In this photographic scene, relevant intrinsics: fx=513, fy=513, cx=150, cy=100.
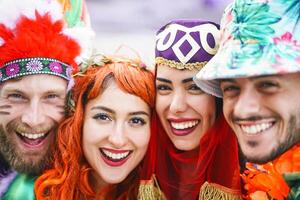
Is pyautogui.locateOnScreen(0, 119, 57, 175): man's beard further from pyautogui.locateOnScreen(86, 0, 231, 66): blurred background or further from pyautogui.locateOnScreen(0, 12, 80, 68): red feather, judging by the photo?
pyautogui.locateOnScreen(86, 0, 231, 66): blurred background

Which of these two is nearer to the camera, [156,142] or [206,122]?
[206,122]

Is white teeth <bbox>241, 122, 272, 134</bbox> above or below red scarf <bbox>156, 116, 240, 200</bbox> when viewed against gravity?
above

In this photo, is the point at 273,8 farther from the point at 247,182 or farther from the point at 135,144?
the point at 135,144

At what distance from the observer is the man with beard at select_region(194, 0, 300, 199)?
1.69 meters

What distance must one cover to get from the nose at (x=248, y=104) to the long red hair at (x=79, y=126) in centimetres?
53

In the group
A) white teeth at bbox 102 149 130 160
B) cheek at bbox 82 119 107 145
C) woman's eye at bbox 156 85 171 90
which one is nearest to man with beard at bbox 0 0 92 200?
cheek at bbox 82 119 107 145

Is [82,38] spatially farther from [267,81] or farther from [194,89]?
[267,81]

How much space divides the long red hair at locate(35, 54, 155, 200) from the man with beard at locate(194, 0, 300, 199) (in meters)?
0.42

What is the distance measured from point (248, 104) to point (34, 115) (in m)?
0.93

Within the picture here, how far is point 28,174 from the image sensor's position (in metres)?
2.26

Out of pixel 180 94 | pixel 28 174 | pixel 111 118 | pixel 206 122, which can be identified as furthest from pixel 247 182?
pixel 28 174

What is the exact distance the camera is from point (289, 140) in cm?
175

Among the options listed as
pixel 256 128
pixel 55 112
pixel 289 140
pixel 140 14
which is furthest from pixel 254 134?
pixel 140 14

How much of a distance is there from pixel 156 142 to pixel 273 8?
0.87m
